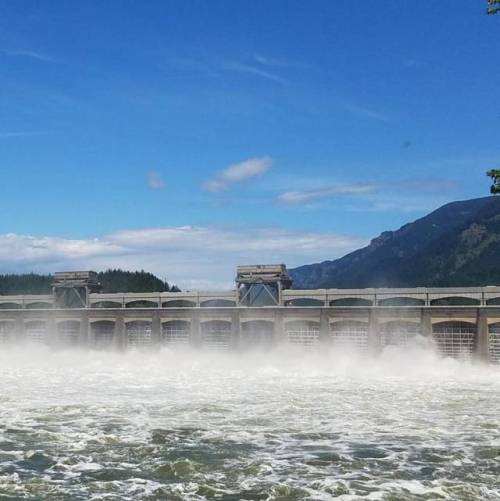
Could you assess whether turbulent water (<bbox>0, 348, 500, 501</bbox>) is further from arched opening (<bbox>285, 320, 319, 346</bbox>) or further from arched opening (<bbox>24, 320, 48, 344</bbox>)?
arched opening (<bbox>24, 320, 48, 344</bbox>)

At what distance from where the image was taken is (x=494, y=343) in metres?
54.5

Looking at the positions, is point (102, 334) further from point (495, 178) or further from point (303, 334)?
point (495, 178)

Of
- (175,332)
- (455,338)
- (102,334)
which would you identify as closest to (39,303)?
(102,334)

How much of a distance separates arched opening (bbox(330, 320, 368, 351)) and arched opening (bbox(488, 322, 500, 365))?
10.7 m

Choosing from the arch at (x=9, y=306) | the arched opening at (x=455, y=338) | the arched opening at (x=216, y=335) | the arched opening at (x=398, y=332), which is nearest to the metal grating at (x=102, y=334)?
the arched opening at (x=216, y=335)

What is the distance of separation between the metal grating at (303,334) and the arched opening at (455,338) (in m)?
11.0

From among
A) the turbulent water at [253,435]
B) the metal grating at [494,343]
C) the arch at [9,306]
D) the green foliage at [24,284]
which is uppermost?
the green foliage at [24,284]

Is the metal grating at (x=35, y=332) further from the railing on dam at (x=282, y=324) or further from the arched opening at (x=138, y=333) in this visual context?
the arched opening at (x=138, y=333)

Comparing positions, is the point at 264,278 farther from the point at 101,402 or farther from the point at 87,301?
the point at 101,402

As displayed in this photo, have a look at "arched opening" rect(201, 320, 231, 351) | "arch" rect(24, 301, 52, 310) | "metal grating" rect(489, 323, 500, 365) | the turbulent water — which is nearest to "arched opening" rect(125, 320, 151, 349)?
"arched opening" rect(201, 320, 231, 351)

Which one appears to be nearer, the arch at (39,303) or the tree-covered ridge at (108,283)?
the arch at (39,303)

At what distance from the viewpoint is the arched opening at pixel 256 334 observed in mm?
62875

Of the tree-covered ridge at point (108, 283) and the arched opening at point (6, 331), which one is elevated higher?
the tree-covered ridge at point (108, 283)

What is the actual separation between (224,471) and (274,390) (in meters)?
21.7
